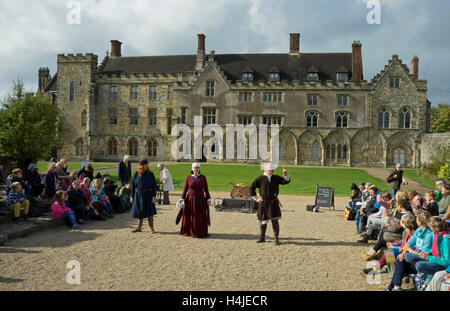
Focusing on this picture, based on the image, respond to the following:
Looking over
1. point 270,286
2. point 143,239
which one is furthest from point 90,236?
point 270,286

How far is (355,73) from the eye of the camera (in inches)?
1649

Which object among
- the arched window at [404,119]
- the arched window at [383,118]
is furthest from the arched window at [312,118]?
the arched window at [404,119]

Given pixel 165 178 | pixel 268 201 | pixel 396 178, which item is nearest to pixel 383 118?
pixel 396 178

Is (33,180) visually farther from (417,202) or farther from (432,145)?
(432,145)

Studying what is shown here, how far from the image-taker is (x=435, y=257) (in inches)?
218

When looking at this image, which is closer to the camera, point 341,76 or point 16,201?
point 16,201

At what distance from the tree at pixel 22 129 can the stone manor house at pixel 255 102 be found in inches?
830

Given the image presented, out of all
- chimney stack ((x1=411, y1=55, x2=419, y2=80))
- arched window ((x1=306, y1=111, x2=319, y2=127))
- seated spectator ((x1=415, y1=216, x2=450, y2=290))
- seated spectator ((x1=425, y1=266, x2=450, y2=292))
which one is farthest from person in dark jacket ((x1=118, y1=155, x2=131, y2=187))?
chimney stack ((x1=411, y1=55, x2=419, y2=80))

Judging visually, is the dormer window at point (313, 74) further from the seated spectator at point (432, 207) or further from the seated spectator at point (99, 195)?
the seated spectator at point (99, 195)

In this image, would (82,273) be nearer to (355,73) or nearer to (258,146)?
(258,146)

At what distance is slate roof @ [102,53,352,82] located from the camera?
4322cm

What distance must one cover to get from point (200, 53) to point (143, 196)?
127 ft

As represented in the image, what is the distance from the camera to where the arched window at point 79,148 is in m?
45.8
